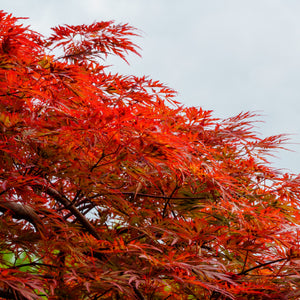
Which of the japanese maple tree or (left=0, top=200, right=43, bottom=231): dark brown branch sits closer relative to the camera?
the japanese maple tree

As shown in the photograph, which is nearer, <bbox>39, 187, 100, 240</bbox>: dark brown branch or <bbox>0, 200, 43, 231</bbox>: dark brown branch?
<bbox>0, 200, 43, 231</bbox>: dark brown branch

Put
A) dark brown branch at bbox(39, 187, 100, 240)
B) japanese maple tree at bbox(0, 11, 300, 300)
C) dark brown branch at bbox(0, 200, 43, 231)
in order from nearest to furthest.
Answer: japanese maple tree at bbox(0, 11, 300, 300) → dark brown branch at bbox(0, 200, 43, 231) → dark brown branch at bbox(39, 187, 100, 240)

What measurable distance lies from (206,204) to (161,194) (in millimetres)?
251

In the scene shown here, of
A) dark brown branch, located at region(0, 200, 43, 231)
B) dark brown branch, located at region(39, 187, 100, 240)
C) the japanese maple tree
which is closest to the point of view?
the japanese maple tree

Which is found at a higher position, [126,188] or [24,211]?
[126,188]

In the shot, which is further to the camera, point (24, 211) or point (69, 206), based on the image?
point (69, 206)

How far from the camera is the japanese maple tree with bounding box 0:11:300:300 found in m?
1.55

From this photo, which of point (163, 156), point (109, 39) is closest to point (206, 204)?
point (163, 156)

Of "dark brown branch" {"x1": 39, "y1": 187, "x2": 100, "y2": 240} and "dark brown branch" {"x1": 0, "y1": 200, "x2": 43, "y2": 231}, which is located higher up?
"dark brown branch" {"x1": 39, "y1": 187, "x2": 100, "y2": 240}

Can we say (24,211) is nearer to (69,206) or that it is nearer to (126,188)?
(69,206)

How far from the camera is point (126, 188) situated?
2.23 m

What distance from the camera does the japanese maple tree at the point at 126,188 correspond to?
155cm

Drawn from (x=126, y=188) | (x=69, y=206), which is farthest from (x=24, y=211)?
(x=126, y=188)

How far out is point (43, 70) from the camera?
168 centimetres
